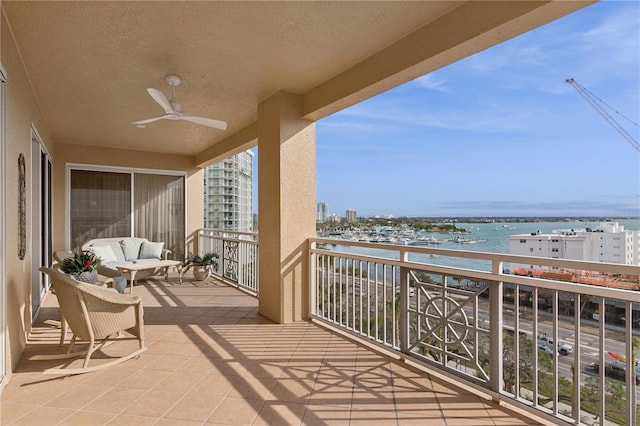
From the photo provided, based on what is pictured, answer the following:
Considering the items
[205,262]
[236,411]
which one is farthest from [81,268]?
[205,262]

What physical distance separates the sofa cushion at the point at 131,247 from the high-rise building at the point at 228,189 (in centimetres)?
385

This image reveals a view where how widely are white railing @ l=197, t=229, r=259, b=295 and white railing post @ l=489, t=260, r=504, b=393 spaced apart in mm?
3497

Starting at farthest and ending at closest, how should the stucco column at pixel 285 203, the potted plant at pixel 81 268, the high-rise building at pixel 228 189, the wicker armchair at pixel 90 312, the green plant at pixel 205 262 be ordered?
the high-rise building at pixel 228 189, the green plant at pixel 205 262, the stucco column at pixel 285 203, the potted plant at pixel 81 268, the wicker armchair at pixel 90 312

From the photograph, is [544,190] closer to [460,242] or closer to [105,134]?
[460,242]

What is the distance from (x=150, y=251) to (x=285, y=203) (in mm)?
4058

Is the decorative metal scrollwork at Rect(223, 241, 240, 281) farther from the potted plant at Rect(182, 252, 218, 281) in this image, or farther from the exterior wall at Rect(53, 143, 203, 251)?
the exterior wall at Rect(53, 143, 203, 251)

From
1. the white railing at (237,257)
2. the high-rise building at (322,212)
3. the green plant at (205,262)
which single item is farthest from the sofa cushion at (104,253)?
the high-rise building at (322,212)

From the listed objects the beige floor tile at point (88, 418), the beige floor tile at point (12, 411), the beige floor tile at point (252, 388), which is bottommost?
the beige floor tile at point (252, 388)

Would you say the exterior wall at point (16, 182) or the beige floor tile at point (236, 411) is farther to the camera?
the exterior wall at point (16, 182)

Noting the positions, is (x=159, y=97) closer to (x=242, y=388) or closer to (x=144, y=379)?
(x=144, y=379)

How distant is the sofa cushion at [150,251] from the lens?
6449 mm

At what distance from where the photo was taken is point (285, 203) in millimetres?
3764

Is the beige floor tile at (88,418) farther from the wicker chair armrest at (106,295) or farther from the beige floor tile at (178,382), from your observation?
the wicker chair armrest at (106,295)

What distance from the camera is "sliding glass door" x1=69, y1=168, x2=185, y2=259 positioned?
257 inches
